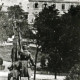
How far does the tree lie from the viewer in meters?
26.4

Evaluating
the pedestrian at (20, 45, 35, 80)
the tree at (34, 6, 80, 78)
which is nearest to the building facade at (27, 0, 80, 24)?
the tree at (34, 6, 80, 78)

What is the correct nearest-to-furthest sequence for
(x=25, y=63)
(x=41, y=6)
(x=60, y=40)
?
1. (x=25, y=63)
2. (x=60, y=40)
3. (x=41, y=6)

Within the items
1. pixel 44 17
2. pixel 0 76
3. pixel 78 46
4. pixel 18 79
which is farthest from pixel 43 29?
pixel 18 79

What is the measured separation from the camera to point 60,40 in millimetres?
26766

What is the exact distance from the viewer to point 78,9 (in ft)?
86.6

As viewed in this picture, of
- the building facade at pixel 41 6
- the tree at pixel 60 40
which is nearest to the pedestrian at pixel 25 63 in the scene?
the tree at pixel 60 40

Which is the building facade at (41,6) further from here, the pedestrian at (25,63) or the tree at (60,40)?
the pedestrian at (25,63)

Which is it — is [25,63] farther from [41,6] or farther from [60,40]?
[41,6]

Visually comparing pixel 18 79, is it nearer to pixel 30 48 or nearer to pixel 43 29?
pixel 43 29

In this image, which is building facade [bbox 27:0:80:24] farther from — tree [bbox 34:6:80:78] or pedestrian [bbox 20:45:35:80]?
pedestrian [bbox 20:45:35:80]

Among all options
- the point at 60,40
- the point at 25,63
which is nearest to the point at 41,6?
the point at 60,40

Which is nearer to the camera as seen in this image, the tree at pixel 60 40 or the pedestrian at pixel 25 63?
the pedestrian at pixel 25 63

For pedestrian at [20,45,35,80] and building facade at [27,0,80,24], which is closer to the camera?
pedestrian at [20,45,35,80]

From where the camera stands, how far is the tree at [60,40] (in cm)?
2641
